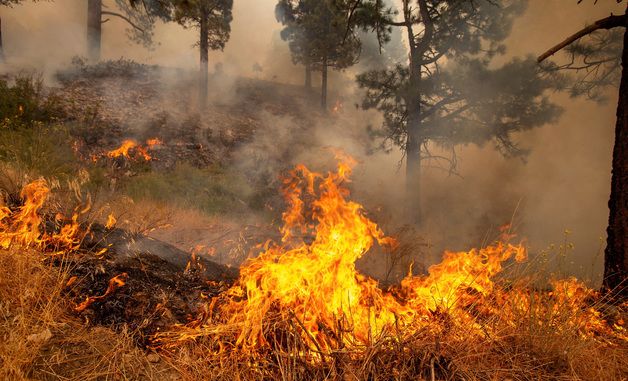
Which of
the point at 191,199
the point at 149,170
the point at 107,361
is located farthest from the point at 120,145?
the point at 107,361

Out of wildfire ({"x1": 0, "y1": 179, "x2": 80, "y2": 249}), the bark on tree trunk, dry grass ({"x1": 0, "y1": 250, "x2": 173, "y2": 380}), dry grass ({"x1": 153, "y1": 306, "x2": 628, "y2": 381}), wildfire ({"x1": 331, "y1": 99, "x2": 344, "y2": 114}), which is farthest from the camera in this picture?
wildfire ({"x1": 331, "y1": 99, "x2": 344, "y2": 114})

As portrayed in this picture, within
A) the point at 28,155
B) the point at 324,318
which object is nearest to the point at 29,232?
the point at 324,318

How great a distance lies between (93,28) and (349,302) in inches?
818

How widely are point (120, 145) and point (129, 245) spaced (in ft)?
32.0

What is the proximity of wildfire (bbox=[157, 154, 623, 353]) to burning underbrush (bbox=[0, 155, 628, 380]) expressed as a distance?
0.05 ft

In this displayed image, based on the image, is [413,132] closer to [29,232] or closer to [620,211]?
[620,211]

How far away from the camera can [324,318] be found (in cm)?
277

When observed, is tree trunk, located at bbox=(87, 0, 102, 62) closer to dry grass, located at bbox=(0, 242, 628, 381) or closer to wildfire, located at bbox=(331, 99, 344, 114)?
wildfire, located at bbox=(331, 99, 344, 114)

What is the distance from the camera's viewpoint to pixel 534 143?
1527 centimetres

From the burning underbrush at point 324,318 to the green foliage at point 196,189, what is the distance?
16.4 ft

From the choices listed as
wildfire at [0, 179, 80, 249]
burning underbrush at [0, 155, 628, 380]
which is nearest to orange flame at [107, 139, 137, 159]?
burning underbrush at [0, 155, 628, 380]

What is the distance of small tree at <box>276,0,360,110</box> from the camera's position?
20.3m

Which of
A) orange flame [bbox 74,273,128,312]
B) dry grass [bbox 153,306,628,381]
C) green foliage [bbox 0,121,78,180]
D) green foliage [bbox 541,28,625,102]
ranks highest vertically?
green foliage [bbox 541,28,625,102]

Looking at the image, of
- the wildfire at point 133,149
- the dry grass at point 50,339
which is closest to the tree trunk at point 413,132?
the wildfire at point 133,149
